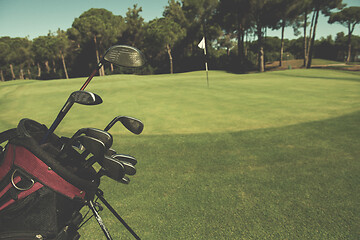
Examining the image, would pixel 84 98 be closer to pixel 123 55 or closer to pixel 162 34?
pixel 123 55

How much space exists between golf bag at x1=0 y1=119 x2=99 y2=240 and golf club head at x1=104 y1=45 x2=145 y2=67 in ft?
2.37

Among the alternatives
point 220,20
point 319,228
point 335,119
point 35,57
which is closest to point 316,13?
point 220,20

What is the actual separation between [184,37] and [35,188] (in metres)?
57.5

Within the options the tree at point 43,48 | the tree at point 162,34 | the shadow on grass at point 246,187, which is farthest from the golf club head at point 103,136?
the tree at point 43,48

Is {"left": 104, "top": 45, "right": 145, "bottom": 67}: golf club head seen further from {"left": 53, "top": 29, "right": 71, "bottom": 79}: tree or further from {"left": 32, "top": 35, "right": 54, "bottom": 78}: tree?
{"left": 32, "top": 35, "right": 54, "bottom": 78}: tree

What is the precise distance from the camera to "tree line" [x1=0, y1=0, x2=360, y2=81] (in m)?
39.1

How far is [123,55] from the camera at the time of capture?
1516 mm

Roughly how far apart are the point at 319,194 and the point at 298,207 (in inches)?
21.8

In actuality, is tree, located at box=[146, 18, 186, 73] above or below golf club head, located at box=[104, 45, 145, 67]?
above

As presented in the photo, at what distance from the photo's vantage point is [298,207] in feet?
10.0

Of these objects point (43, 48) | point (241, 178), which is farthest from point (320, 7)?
point (43, 48)

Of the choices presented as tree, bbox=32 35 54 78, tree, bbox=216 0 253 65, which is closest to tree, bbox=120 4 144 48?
tree, bbox=32 35 54 78

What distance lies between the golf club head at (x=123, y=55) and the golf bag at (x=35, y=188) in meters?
0.72

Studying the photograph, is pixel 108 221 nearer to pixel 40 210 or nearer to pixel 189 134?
pixel 40 210
